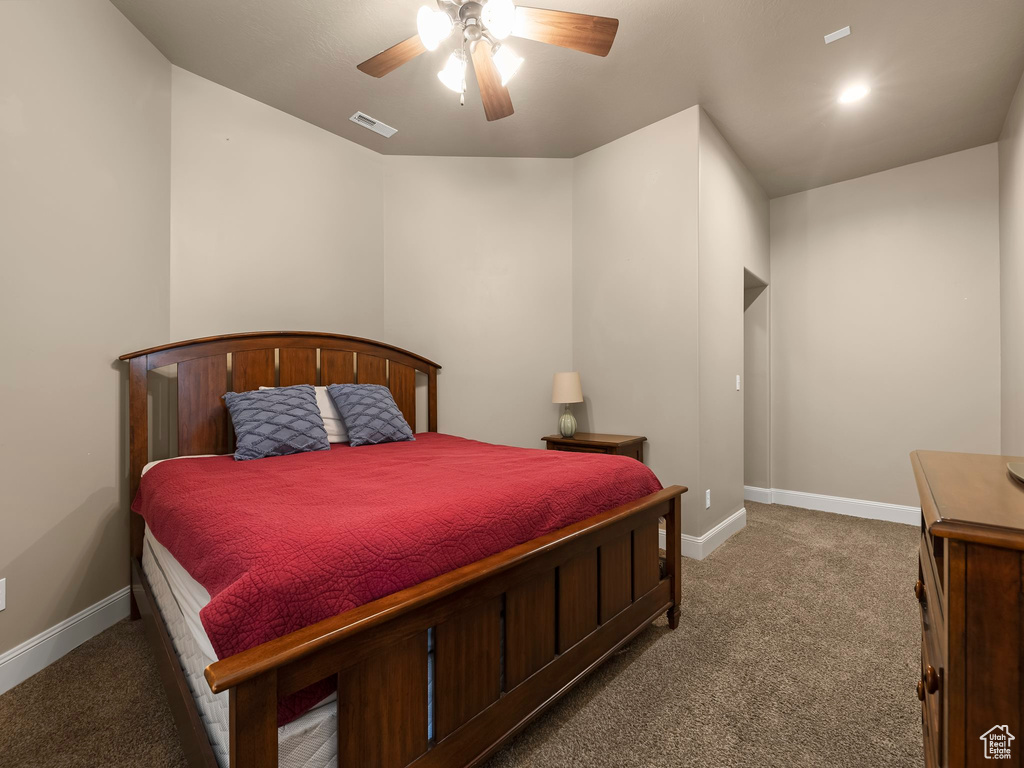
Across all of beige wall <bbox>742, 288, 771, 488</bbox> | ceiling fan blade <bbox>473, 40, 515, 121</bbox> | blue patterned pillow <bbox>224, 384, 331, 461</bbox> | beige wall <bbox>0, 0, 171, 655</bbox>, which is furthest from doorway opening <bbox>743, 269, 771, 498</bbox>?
beige wall <bbox>0, 0, 171, 655</bbox>

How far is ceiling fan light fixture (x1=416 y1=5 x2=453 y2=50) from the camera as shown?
1.80 metres

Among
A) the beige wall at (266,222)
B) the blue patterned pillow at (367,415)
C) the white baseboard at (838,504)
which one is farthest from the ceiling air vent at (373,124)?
the white baseboard at (838,504)

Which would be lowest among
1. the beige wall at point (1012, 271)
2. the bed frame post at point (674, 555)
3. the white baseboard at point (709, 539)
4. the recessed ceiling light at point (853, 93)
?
the white baseboard at point (709, 539)

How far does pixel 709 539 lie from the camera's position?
3.11 metres

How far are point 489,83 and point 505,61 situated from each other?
134 mm

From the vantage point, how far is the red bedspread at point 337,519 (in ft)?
3.11

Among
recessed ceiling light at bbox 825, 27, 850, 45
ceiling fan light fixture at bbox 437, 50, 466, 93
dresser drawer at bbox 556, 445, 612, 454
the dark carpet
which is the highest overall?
recessed ceiling light at bbox 825, 27, 850, 45

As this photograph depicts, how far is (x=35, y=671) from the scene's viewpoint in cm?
184

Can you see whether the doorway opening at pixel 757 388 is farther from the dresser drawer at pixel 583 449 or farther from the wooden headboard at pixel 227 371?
the wooden headboard at pixel 227 371

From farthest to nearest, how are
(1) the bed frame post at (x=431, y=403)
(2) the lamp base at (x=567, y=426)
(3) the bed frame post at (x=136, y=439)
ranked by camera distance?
(1) the bed frame post at (x=431, y=403) → (2) the lamp base at (x=567, y=426) → (3) the bed frame post at (x=136, y=439)

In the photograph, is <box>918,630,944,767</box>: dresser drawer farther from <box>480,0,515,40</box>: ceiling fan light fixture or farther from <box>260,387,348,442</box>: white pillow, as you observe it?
<box>260,387,348,442</box>: white pillow

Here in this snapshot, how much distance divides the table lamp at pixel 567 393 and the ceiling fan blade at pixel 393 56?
2.08 metres

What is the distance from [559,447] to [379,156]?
2.53 meters

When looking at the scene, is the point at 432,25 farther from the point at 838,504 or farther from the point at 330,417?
the point at 838,504
